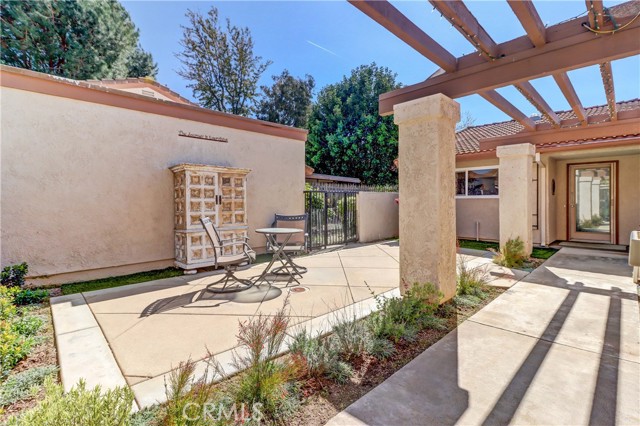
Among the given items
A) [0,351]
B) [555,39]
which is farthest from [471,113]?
[0,351]

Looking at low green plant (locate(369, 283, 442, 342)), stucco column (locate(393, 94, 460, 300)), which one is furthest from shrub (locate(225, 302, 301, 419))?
stucco column (locate(393, 94, 460, 300))

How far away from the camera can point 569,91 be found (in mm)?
4262

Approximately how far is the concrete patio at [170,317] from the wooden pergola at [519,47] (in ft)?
10.2

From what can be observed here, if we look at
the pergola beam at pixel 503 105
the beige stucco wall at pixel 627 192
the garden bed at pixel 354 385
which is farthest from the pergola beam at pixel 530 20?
the beige stucco wall at pixel 627 192

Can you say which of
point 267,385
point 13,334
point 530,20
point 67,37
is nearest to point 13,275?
point 13,334

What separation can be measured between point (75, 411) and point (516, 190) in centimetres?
832

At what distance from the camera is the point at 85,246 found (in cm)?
534

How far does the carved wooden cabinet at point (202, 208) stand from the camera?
5.91 m

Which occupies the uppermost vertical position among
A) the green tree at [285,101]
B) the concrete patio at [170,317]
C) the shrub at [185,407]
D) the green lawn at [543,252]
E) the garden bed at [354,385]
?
the green tree at [285,101]

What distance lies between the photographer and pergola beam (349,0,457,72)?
8.52 feet

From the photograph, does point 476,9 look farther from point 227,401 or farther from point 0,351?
point 0,351

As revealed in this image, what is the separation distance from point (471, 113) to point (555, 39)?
2710 cm

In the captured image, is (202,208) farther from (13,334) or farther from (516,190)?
(516,190)

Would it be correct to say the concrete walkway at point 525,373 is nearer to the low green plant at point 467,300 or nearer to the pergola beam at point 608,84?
the low green plant at point 467,300
